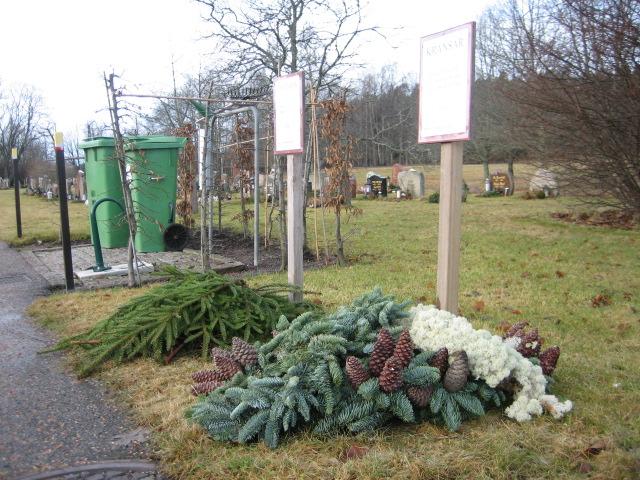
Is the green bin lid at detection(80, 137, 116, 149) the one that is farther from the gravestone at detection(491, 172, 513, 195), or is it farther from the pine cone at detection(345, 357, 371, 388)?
the gravestone at detection(491, 172, 513, 195)

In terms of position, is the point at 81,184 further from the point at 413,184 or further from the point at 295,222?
the point at 295,222

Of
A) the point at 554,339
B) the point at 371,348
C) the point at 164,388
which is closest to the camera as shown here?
the point at 371,348

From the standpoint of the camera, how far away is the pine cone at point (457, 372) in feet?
9.65

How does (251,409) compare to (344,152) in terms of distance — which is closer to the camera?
(251,409)

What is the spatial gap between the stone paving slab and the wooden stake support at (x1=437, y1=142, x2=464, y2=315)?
4.17m

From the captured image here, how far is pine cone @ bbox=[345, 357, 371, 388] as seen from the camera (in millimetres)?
2936

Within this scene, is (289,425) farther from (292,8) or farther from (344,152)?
(292,8)

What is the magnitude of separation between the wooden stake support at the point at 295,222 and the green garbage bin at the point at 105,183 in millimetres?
5837

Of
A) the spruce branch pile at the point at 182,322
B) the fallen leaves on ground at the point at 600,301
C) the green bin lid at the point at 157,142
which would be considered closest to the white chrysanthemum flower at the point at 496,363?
the spruce branch pile at the point at 182,322

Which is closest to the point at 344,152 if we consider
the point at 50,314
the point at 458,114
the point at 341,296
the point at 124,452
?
the point at 341,296

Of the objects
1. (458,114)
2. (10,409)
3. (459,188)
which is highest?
(458,114)

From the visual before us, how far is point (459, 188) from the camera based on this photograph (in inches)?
141

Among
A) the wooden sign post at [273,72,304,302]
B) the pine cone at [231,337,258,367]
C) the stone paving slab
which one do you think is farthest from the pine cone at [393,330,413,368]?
the stone paving slab

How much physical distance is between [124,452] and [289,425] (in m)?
0.84
